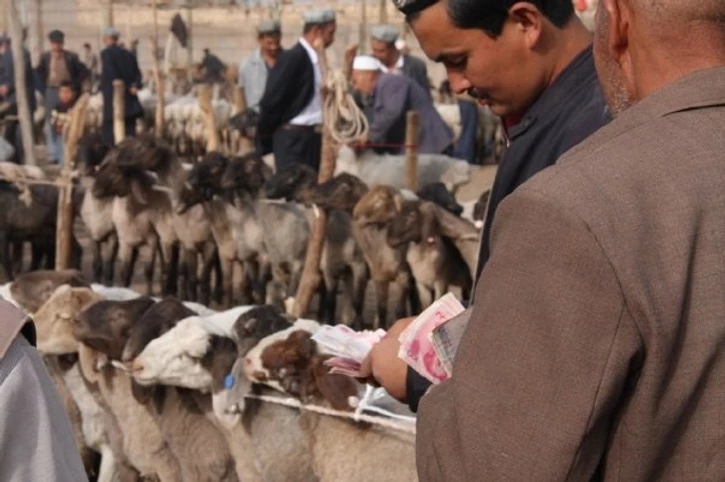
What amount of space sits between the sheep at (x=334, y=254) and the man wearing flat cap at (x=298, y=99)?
36.0 inches

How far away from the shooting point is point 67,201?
11.7 metres

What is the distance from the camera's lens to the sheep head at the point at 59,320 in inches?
267

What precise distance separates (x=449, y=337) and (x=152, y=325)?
4176 mm

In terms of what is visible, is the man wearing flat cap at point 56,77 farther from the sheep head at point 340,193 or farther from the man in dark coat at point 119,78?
the sheep head at point 340,193

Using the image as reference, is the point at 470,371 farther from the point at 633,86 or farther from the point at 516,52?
the point at 516,52

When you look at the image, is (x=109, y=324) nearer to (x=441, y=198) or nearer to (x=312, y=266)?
(x=312, y=266)

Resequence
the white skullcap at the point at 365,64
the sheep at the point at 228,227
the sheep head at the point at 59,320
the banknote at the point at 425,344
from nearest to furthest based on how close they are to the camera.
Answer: the banknote at the point at 425,344
the sheep head at the point at 59,320
the sheep at the point at 228,227
the white skullcap at the point at 365,64

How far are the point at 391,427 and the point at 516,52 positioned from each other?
2734 mm

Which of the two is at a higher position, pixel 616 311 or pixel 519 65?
pixel 519 65

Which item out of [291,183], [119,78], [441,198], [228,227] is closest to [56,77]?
[119,78]

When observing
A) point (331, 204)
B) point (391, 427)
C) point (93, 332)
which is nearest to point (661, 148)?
point (391, 427)

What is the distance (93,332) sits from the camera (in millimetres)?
6438

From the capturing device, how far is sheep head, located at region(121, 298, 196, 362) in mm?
6133

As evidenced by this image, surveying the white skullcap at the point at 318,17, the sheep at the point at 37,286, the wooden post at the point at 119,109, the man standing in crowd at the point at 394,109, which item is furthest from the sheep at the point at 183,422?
the wooden post at the point at 119,109
